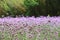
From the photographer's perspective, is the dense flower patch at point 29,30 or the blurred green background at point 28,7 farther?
the blurred green background at point 28,7

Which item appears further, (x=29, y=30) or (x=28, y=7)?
(x=28, y=7)

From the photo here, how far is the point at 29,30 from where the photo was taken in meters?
6.62

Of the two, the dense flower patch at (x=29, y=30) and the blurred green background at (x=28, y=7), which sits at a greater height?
the dense flower patch at (x=29, y=30)

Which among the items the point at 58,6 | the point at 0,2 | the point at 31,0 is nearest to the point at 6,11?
the point at 0,2

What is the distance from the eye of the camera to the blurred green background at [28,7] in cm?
1113

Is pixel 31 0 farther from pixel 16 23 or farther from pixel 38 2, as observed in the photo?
pixel 16 23

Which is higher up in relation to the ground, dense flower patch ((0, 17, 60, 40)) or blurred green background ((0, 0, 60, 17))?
dense flower patch ((0, 17, 60, 40))

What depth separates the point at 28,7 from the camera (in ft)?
40.8

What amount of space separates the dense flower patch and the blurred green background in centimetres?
372

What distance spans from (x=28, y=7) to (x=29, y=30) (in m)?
5.87

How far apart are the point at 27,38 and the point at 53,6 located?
6188mm

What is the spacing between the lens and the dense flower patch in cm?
629

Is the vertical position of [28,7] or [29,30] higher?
[29,30]

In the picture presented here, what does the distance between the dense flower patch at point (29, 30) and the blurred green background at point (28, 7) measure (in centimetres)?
372
